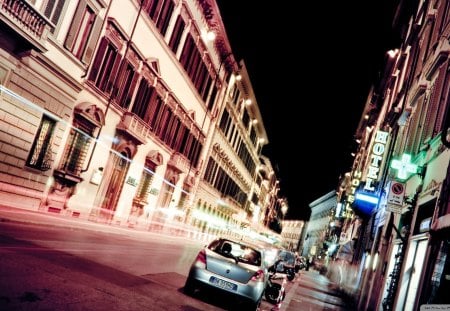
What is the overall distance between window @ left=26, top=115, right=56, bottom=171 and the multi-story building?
0.14 ft

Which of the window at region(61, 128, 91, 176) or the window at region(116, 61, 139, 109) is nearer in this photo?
the window at region(61, 128, 91, 176)

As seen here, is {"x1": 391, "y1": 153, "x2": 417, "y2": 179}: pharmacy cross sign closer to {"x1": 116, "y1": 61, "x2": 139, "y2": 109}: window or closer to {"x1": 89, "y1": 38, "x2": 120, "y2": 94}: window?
{"x1": 89, "y1": 38, "x2": 120, "y2": 94}: window

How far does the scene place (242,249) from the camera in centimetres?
1102

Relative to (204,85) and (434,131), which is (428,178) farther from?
Answer: (204,85)

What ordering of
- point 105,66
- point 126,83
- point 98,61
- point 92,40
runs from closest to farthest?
point 92,40 → point 98,61 → point 105,66 → point 126,83

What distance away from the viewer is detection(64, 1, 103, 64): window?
18672mm

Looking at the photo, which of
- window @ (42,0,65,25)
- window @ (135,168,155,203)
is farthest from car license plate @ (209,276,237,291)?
window @ (135,168,155,203)

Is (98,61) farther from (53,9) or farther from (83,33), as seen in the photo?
(53,9)

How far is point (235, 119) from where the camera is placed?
51969 millimetres

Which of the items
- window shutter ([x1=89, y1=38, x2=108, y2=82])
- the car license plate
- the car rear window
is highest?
window shutter ([x1=89, y1=38, x2=108, y2=82])

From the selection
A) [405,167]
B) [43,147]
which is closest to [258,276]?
[405,167]

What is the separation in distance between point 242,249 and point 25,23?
430 inches

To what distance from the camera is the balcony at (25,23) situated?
14.4 meters

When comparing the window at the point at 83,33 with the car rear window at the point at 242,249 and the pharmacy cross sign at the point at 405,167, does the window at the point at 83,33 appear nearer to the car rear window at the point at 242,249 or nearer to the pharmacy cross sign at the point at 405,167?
the car rear window at the point at 242,249
